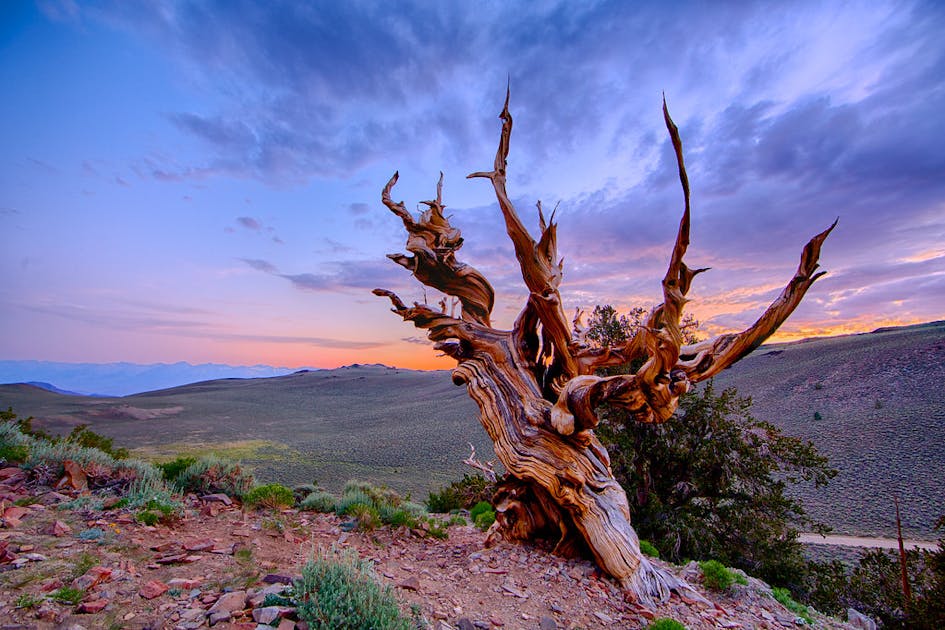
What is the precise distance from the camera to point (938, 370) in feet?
120

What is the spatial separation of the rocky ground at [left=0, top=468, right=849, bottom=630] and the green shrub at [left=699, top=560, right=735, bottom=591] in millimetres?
105

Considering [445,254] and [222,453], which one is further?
[222,453]

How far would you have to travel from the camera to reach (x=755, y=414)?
3697 centimetres

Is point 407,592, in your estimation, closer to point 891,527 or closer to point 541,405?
point 541,405

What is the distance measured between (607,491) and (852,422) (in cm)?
3462

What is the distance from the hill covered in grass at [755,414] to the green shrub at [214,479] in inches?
505

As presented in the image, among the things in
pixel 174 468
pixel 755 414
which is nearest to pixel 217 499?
pixel 174 468

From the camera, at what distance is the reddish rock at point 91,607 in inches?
124

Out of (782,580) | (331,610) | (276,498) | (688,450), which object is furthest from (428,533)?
(782,580)

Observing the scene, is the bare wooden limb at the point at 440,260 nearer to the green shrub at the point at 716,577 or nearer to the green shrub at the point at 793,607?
the green shrub at the point at 716,577

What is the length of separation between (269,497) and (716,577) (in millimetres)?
6352

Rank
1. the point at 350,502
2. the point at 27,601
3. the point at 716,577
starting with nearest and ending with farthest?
the point at 27,601
the point at 716,577
the point at 350,502

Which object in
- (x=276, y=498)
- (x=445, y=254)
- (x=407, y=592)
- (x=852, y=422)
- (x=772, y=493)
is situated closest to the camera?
(x=407, y=592)

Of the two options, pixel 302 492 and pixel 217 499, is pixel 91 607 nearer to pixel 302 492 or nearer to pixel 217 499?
pixel 217 499
